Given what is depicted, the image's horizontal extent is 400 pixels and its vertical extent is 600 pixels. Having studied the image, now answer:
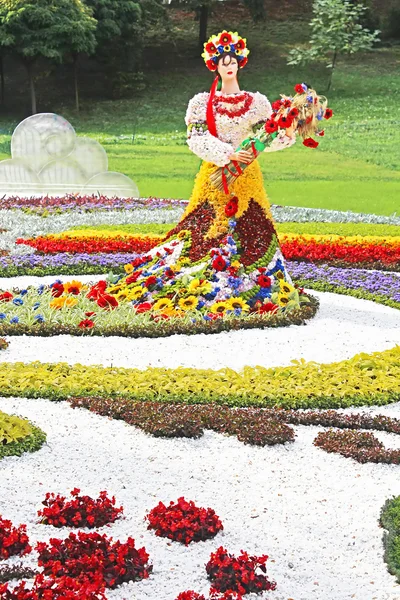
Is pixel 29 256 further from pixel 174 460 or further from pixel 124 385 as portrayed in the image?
pixel 174 460

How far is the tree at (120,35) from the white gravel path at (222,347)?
108ft

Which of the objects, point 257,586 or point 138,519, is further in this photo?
point 138,519

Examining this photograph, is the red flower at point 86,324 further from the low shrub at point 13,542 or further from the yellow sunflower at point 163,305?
the low shrub at point 13,542

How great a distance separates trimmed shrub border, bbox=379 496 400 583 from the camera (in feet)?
15.5

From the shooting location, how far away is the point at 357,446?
623cm

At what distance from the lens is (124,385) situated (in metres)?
7.23

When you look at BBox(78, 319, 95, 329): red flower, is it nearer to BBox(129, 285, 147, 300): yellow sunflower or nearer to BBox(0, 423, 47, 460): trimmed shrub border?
BBox(129, 285, 147, 300): yellow sunflower

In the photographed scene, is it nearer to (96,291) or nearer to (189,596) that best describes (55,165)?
(96,291)

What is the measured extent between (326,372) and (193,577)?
3.39 meters

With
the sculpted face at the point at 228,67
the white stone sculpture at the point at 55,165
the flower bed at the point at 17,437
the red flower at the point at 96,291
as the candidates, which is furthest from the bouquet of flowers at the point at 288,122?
the white stone sculpture at the point at 55,165

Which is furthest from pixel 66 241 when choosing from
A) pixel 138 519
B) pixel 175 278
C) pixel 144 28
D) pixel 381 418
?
pixel 144 28

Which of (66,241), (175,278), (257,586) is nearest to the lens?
(257,586)

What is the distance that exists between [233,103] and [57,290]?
8.54 ft

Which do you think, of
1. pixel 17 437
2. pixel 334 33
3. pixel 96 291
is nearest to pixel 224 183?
pixel 96 291
